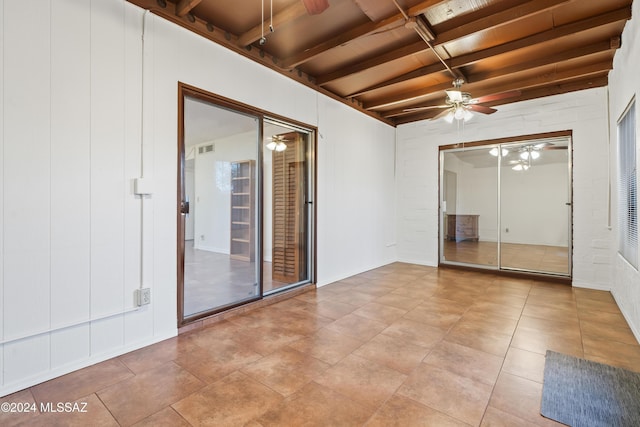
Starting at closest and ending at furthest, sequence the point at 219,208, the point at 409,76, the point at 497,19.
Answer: the point at 497,19
the point at 219,208
the point at 409,76

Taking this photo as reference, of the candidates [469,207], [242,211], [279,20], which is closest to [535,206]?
[469,207]

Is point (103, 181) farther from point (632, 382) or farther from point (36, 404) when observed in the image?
point (632, 382)

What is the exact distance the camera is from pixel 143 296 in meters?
2.53

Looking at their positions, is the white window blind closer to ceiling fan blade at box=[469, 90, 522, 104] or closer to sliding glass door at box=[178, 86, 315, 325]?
ceiling fan blade at box=[469, 90, 522, 104]

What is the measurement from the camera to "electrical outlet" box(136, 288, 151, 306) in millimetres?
2510

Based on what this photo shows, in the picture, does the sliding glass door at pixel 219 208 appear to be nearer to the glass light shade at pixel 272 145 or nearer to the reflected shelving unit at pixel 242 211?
the reflected shelving unit at pixel 242 211

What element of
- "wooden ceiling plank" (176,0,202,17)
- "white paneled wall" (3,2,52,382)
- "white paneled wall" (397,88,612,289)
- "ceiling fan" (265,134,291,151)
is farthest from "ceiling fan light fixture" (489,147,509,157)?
"white paneled wall" (3,2,52,382)

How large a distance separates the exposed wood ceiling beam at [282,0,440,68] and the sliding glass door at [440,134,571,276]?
11.1 feet

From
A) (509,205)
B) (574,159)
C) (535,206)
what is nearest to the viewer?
(574,159)

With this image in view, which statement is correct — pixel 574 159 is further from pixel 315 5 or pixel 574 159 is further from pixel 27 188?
pixel 27 188

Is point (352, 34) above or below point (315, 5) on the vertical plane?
above

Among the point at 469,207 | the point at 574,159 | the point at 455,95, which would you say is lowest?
the point at 469,207

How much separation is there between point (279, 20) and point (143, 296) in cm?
277

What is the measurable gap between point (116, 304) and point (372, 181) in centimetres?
436
